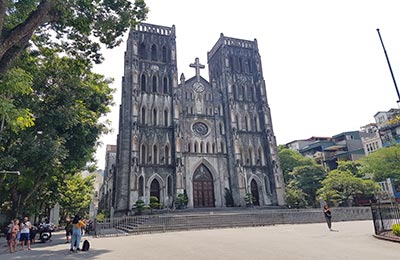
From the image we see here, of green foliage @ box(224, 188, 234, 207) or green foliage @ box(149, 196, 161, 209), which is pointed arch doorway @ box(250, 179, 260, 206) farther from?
green foliage @ box(149, 196, 161, 209)

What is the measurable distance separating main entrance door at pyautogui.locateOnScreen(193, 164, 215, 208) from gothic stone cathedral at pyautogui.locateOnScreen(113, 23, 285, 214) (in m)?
0.10

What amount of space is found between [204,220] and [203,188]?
938 cm

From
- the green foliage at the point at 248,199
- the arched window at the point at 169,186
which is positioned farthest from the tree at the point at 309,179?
the arched window at the point at 169,186

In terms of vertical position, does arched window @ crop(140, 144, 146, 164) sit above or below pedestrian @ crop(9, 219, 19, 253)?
above

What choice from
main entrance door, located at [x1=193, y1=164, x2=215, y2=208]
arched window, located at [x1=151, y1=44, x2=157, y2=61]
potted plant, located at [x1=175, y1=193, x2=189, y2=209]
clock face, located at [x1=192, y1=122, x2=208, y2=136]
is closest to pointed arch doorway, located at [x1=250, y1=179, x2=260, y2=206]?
main entrance door, located at [x1=193, y1=164, x2=215, y2=208]

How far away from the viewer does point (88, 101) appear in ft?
57.1

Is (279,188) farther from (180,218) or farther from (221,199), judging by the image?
(180,218)

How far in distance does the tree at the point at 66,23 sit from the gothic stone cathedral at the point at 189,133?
54.6 feet

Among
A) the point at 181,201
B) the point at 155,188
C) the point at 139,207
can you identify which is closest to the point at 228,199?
the point at 181,201

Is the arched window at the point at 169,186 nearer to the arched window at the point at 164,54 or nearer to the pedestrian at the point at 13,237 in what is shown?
the arched window at the point at 164,54

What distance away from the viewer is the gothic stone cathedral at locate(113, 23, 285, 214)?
27.7m

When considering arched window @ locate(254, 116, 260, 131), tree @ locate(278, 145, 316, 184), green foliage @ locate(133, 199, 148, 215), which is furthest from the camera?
tree @ locate(278, 145, 316, 184)

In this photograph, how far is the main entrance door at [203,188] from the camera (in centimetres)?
2908

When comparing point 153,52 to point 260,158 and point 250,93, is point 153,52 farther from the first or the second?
point 260,158
